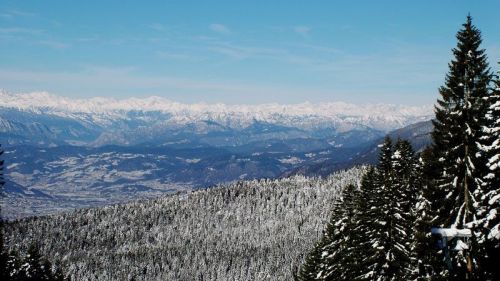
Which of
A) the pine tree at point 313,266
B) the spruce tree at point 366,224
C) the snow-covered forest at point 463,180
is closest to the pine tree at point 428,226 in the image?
the snow-covered forest at point 463,180

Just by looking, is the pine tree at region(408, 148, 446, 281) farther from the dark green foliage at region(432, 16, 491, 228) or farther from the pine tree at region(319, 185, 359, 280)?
the pine tree at region(319, 185, 359, 280)

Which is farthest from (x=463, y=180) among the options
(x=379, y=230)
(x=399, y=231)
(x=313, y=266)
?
(x=313, y=266)

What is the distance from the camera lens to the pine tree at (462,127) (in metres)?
27.8

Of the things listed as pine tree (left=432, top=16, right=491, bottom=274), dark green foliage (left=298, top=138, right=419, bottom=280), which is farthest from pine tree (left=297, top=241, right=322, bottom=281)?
pine tree (left=432, top=16, right=491, bottom=274)

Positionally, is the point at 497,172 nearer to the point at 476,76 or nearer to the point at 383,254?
the point at 476,76

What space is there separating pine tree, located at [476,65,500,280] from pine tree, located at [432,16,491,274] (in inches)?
13.9

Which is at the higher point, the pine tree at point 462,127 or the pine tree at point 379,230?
the pine tree at point 462,127

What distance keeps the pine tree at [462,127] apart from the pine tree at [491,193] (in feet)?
1.16

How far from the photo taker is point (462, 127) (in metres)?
27.9

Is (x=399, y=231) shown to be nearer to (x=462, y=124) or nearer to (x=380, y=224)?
(x=380, y=224)

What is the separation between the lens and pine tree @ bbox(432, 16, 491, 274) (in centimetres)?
2775

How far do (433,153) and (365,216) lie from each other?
10.1 m

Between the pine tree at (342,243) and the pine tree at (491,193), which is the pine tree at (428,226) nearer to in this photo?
the pine tree at (491,193)

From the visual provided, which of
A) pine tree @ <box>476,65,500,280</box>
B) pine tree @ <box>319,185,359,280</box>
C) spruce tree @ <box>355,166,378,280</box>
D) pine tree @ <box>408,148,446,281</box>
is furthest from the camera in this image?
pine tree @ <box>319,185,359,280</box>
